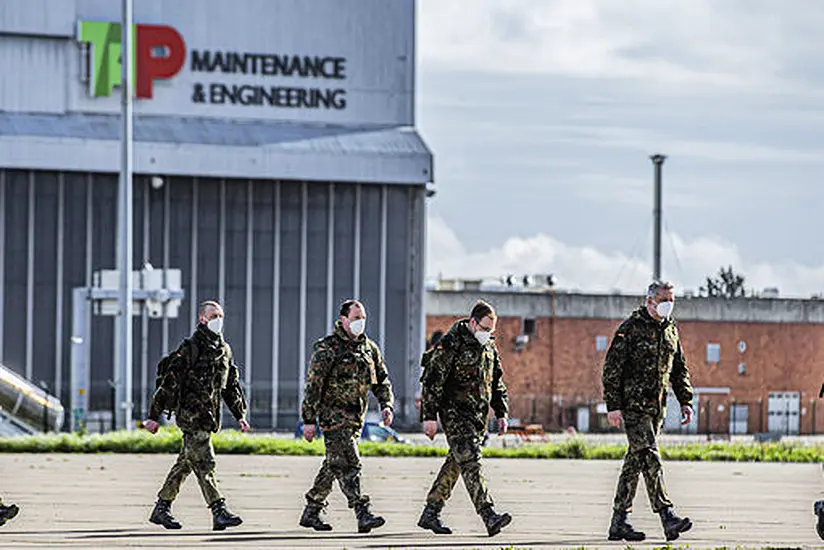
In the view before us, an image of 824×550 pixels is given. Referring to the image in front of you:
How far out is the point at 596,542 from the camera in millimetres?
16203

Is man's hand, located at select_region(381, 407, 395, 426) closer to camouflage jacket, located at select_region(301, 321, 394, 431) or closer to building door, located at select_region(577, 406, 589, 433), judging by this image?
camouflage jacket, located at select_region(301, 321, 394, 431)

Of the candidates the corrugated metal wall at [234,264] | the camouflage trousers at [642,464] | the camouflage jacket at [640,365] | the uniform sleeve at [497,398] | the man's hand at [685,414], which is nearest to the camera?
the camouflage trousers at [642,464]

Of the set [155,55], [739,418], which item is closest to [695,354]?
[739,418]

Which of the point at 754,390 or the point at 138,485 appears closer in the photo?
the point at 138,485

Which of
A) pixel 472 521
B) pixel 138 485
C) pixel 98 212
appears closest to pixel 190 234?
pixel 98 212

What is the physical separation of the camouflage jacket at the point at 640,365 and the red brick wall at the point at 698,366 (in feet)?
189

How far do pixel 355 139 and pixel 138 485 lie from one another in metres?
40.4

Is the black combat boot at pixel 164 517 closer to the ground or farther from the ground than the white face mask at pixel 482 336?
closer to the ground

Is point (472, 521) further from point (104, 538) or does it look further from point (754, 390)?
point (754, 390)

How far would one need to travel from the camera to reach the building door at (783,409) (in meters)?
77.8

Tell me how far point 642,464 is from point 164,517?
4.07m

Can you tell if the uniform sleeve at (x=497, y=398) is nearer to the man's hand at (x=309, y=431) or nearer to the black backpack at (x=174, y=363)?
the man's hand at (x=309, y=431)

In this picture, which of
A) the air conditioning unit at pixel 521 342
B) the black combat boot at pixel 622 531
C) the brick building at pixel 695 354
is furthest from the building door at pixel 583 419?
the black combat boot at pixel 622 531

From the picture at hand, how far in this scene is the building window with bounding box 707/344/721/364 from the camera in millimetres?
78875
